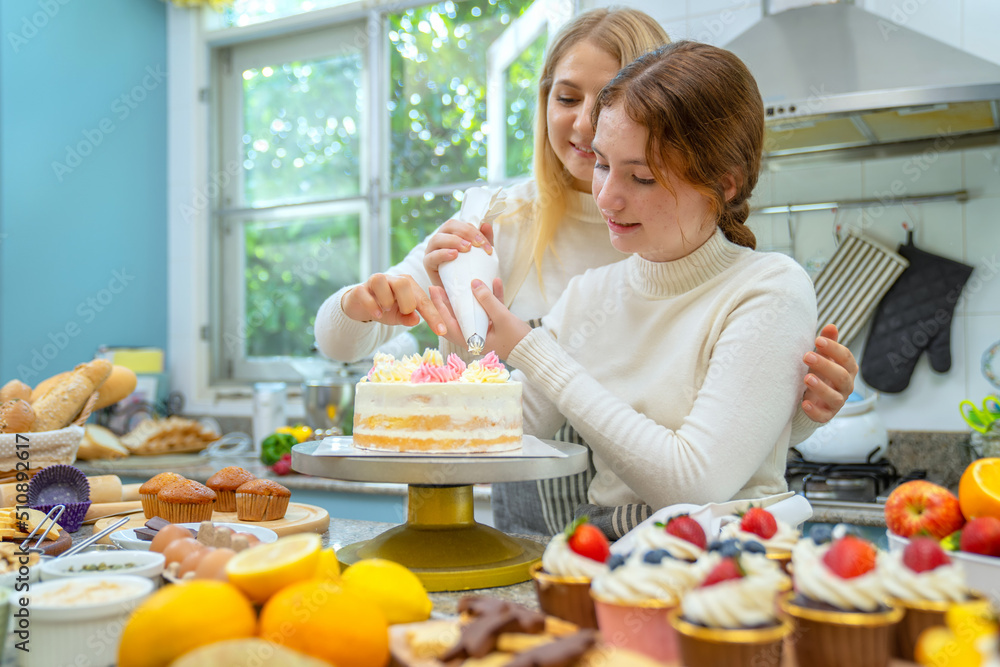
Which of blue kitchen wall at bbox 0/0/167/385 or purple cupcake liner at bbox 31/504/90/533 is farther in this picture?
blue kitchen wall at bbox 0/0/167/385

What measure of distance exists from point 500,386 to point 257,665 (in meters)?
0.63

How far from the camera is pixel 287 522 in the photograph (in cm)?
127

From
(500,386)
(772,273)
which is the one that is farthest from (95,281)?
(772,273)

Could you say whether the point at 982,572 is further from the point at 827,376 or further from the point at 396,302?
the point at 396,302

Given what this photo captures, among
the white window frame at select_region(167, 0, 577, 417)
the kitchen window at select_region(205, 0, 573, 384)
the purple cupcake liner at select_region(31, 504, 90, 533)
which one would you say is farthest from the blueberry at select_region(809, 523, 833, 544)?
the white window frame at select_region(167, 0, 577, 417)

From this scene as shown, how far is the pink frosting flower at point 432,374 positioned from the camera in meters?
1.21

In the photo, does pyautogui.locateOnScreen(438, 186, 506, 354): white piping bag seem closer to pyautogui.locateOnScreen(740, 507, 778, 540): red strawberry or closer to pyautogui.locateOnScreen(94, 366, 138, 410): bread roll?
pyautogui.locateOnScreen(740, 507, 778, 540): red strawberry

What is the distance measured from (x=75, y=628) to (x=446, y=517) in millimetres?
482

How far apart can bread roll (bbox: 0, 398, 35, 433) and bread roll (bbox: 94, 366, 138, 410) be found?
478 millimetres

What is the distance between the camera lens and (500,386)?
1.19 m

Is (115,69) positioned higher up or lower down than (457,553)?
higher up

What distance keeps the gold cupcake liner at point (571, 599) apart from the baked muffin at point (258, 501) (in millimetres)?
639

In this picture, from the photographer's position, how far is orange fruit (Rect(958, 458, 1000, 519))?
825mm

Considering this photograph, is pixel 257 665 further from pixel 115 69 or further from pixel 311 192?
pixel 115 69
